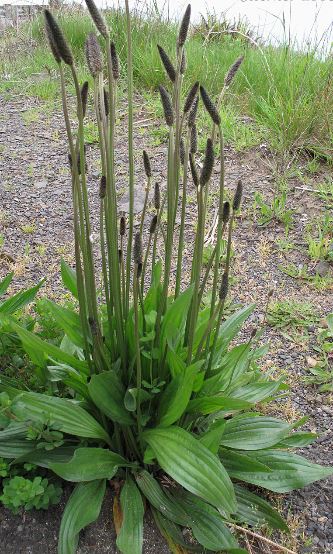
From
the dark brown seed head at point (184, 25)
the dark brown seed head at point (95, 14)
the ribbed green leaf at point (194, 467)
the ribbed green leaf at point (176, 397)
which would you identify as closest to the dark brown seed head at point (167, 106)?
the dark brown seed head at point (184, 25)

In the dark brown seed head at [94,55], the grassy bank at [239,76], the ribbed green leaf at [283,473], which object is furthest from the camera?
the grassy bank at [239,76]

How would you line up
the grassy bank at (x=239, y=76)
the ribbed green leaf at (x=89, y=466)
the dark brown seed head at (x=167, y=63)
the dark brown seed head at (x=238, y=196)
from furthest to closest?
the grassy bank at (x=239, y=76), the ribbed green leaf at (x=89, y=466), the dark brown seed head at (x=238, y=196), the dark brown seed head at (x=167, y=63)

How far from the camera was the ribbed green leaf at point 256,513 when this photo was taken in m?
2.06

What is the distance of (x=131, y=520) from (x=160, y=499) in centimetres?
13

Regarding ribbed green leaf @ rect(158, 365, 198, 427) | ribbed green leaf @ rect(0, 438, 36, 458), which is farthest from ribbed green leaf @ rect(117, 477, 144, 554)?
ribbed green leaf @ rect(0, 438, 36, 458)

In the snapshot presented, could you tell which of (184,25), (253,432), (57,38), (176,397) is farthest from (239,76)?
(57,38)

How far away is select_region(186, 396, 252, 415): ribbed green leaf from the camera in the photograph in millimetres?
1855

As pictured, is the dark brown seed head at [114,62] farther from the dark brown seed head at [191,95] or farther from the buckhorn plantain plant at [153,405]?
the dark brown seed head at [191,95]

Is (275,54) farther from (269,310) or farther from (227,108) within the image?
(269,310)

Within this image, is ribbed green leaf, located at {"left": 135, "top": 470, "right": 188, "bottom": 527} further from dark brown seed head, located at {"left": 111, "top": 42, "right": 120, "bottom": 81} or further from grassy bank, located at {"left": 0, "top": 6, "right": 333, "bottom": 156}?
grassy bank, located at {"left": 0, "top": 6, "right": 333, "bottom": 156}

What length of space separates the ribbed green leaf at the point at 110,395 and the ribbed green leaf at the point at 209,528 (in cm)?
37

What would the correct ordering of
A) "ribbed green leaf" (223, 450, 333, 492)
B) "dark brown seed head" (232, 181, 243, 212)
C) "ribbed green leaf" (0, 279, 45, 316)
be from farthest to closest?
"ribbed green leaf" (0, 279, 45, 316)
"ribbed green leaf" (223, 450, 333, 492)
"dark brown seed head" (232, 181, 243, 212)

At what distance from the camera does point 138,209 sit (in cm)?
425

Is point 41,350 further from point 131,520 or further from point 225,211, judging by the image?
point 225,211
